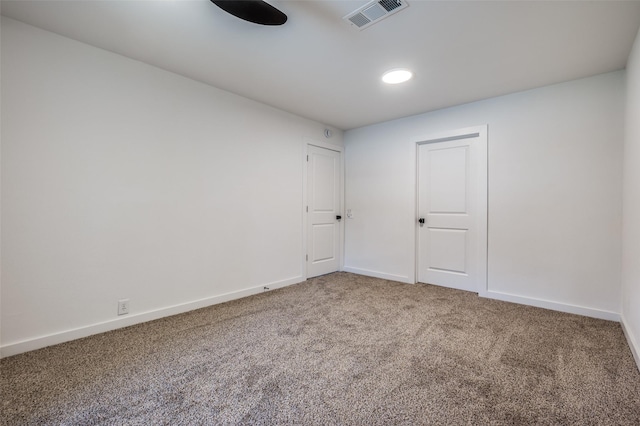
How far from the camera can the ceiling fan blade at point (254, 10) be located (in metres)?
1.62

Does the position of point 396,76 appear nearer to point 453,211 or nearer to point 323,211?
point 453,211

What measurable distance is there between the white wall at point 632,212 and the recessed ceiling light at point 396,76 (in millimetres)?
1665

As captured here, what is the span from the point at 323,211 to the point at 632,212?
131 inches

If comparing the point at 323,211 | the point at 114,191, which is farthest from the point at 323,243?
the point at 114,191

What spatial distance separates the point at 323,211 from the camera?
4438 mm

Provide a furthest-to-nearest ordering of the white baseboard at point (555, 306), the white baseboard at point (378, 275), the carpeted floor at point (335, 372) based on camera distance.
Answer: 1. the white baseboard at point (378, 275)
2. the white baseboard at point (555, 306)
3. the carpeted floor at point (335, 372)

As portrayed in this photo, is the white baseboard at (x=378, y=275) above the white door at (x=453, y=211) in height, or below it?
below

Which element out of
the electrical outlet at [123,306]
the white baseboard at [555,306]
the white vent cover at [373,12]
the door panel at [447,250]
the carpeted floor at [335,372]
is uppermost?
the white vent cover at [373,12]

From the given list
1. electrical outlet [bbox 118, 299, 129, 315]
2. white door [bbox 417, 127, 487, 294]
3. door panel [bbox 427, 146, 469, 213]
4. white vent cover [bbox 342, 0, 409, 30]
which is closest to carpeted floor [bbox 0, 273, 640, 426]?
electrical outlet [bbox 118, 299, 129, 315]

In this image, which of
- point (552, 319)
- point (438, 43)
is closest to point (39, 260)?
point (438, 43)

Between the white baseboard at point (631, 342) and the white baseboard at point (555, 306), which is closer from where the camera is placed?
the white baseboard at point (631, 342)

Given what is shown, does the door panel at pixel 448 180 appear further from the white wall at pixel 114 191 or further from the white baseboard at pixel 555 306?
the white wall at pixel 114 191

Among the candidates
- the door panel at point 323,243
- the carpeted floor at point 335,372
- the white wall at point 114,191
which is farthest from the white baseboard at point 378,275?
the white wall at point 114,191

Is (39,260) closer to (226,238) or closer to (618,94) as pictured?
(226,238)
